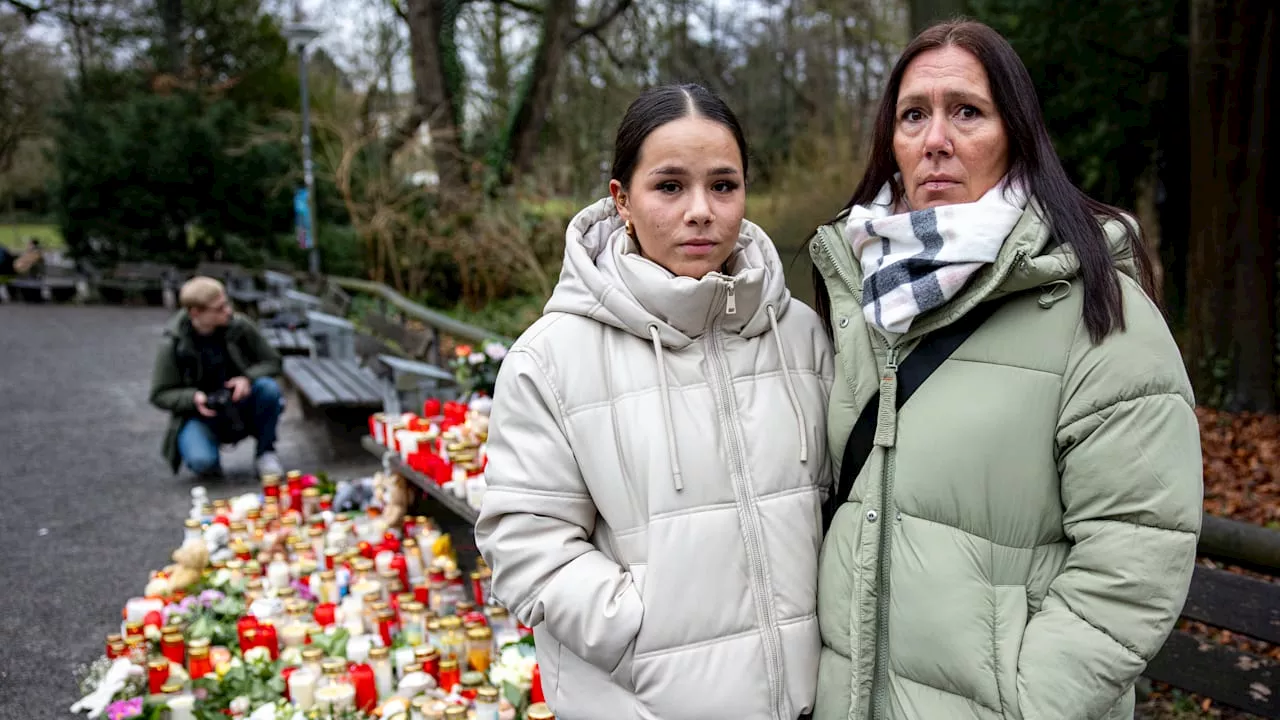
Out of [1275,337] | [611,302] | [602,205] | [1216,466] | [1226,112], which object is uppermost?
[1226,112]

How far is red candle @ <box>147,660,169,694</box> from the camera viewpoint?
3.63 metres

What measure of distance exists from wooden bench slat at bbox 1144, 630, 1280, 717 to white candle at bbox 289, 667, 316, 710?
2.67 meters

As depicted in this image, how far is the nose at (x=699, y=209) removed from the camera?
1.82m

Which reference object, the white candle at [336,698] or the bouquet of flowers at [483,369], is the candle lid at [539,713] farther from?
the bouquet of flowers at [483,369]

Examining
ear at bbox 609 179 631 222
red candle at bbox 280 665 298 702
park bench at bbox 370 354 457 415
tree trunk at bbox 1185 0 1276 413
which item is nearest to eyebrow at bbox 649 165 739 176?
ear at bbox 609 179 631 222

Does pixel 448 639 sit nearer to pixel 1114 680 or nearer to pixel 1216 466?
pixel 1114 680

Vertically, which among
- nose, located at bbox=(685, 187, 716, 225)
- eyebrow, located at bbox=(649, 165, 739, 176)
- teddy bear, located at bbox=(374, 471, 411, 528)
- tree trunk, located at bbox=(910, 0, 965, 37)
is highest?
tree trunk, located at bbox=(910, 0, 965, 37)

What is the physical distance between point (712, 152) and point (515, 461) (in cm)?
65

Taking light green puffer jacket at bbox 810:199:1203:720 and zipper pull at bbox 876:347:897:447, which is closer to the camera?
light green puffer jacket at bbox 810:199:1203:720

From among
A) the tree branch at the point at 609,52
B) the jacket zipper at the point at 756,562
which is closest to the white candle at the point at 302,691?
the jacket zipper at the point at 756,562

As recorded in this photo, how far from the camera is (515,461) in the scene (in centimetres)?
177

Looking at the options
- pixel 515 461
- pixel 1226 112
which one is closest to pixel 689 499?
pixel 515 461

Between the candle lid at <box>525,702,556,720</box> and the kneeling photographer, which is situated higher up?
the kneeling photographer

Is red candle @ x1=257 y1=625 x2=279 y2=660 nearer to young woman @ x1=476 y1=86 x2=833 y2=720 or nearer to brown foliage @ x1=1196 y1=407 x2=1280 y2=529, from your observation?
young woman @ x1=476 y1=86 x2=833 y2=720
